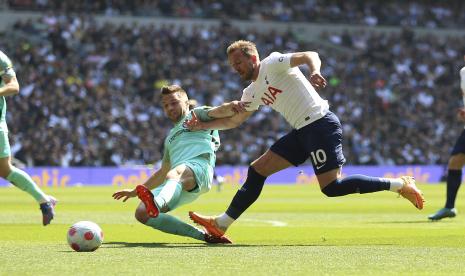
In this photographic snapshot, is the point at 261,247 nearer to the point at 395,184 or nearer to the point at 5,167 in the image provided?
the point at 395,184

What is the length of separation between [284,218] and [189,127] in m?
5.67

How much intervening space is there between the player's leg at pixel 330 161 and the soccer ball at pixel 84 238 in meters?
2.35

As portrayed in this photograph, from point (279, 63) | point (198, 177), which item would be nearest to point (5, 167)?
point (198, 177)

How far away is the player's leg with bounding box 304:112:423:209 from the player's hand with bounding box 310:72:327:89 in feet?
3.35

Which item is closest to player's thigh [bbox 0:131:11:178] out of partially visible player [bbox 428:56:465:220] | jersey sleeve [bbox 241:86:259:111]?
jersey sleeve [bbox 241:86:259:111]

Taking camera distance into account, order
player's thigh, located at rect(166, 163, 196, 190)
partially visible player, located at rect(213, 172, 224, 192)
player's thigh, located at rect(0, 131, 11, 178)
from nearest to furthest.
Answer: player's thigh, located at rect(166, 163, 196, 190)
player's thigh, located at rect(0, 131, 11, 178)
partially visible player, located at rect(213, 172, 224, 192)

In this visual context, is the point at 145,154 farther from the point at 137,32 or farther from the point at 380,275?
the point at 380,275

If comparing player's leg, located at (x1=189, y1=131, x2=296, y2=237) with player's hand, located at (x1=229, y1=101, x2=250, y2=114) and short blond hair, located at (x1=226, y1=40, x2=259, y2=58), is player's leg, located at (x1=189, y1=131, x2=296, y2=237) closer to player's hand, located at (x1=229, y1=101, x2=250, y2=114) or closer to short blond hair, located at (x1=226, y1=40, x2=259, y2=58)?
player's hand, located at (x1=229, y1=101, x2=250, y2=114)

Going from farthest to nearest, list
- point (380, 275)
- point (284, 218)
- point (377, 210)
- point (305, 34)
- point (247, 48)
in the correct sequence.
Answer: point (305, 34) → point (377, 210) → point (284, 218) → point (247, 48) → point (380, 275)

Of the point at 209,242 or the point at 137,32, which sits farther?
the point at 137,32

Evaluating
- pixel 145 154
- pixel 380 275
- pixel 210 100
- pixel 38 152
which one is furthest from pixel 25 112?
pixel 380 275

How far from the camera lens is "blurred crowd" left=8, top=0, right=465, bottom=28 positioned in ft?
131

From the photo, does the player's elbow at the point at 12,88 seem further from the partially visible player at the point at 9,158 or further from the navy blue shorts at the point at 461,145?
the navy blue shorts at the point at 461,145

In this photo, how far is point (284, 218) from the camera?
1505 centimetres
